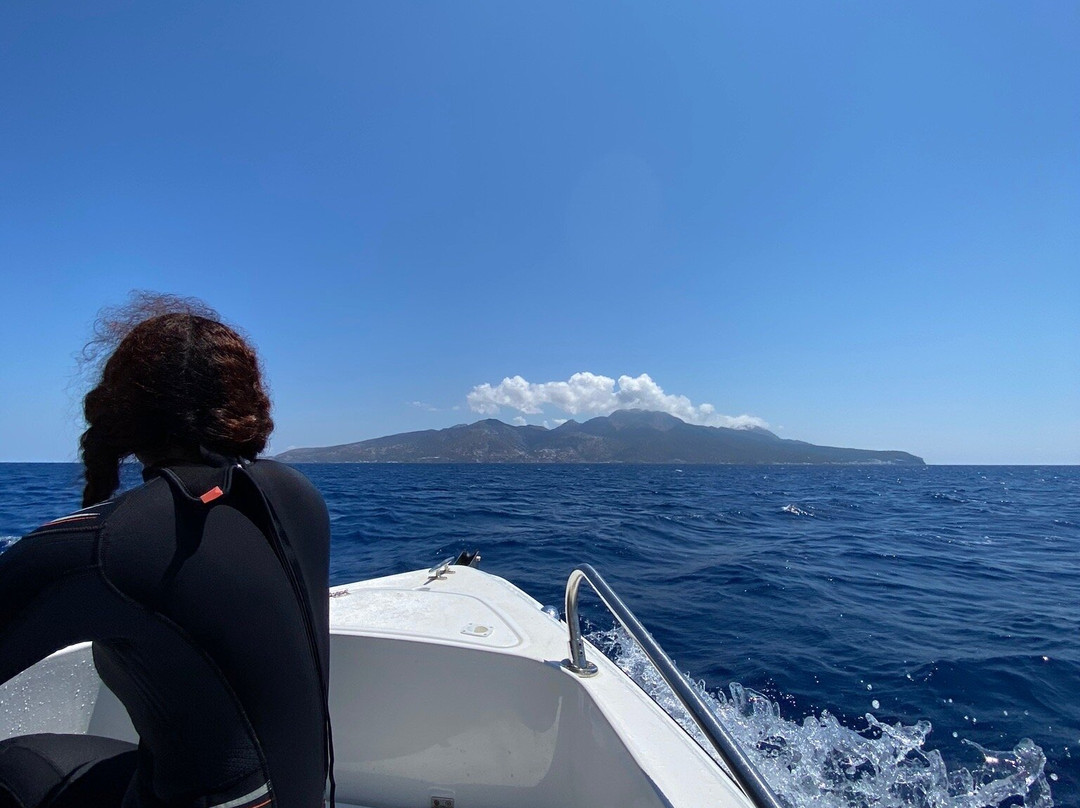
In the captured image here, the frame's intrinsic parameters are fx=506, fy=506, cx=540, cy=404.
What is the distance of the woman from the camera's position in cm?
73

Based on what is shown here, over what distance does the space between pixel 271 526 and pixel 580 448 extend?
463ft

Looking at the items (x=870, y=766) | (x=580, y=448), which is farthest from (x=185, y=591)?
(x=580, y=448)

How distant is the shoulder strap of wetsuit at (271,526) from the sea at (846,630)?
0.16 m

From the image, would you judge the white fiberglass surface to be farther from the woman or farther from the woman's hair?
the woman's hair

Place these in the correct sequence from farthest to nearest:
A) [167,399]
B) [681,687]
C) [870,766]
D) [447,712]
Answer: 1. [870,766]
2. [447,712]
3. [681,687]
4. [167,399]

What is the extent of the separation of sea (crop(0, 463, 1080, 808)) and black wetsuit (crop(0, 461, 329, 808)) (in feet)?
0.42

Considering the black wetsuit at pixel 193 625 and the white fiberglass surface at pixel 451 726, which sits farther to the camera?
the white fiberglass surface at pixel 451 726

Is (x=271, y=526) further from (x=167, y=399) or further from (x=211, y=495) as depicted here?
(x=167, y=399)

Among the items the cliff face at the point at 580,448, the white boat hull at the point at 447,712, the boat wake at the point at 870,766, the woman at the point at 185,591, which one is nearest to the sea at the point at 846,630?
the boat wake at the point at 870,766

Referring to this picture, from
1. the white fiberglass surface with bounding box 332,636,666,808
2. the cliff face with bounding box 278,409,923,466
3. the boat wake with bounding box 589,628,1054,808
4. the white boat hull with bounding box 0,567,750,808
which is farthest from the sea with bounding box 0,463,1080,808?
the cliff face with bounding box 278,409,923,466

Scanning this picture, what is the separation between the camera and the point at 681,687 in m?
1.29

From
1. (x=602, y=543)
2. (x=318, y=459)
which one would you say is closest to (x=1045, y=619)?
(x=602, y=543)

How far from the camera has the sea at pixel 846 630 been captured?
3.09 metres

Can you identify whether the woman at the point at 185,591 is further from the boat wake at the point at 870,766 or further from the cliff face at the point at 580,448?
the cliff face at the point at 580,448
